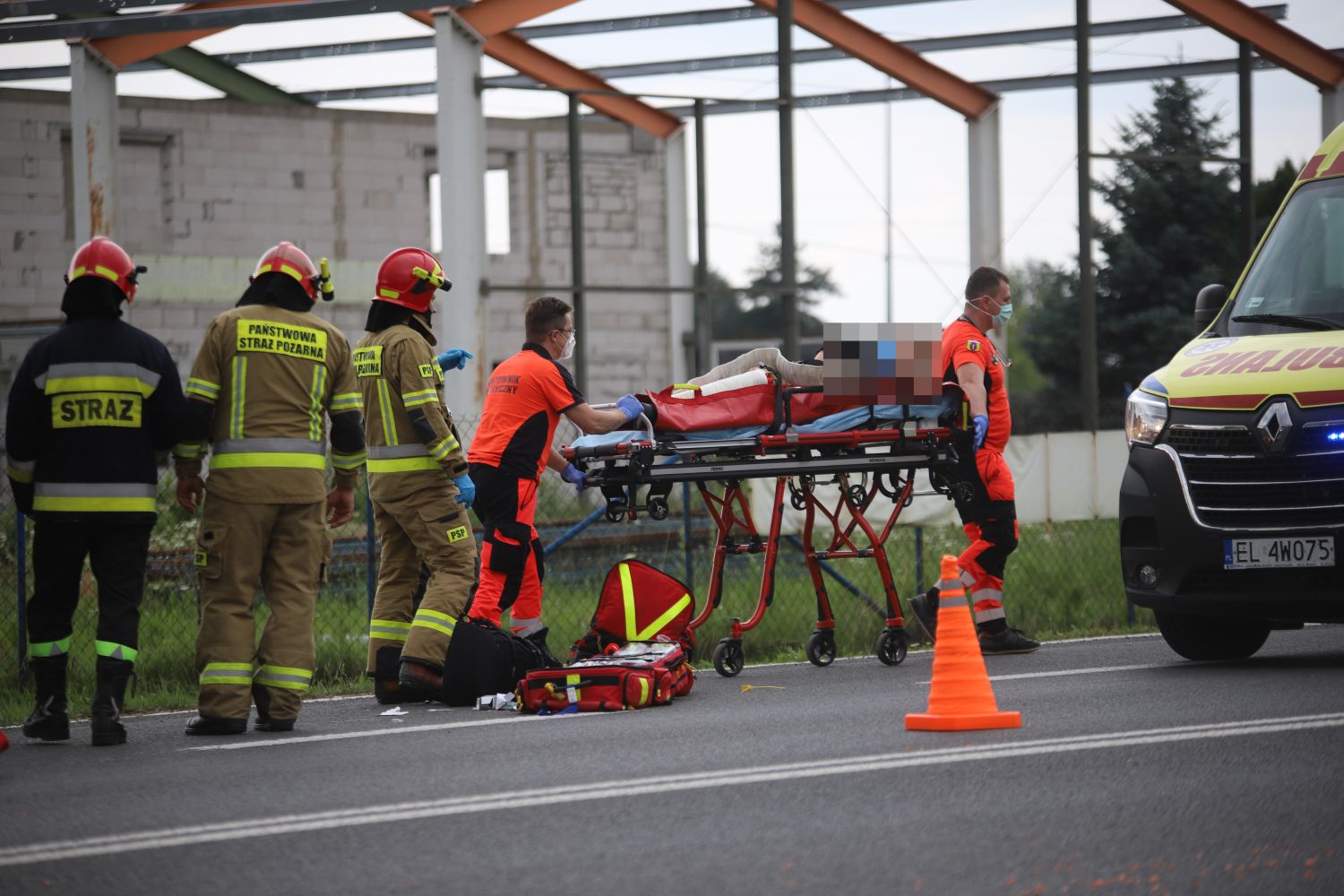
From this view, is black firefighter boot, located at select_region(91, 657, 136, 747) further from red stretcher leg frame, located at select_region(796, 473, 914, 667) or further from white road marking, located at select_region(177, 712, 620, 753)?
red stretcher leg frame, located at select_region(796, 473, 914, 667)

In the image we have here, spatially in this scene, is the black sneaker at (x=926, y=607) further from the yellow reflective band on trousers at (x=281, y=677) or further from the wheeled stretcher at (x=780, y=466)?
the yellow reflective band on trousers at (x=281, y=677)

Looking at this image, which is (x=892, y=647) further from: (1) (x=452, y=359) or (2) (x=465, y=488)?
(1) (x=452, y=359)

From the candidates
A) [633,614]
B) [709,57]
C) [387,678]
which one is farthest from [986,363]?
[709,57]

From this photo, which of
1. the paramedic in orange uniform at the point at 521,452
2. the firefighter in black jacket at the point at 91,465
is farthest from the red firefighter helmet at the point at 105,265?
the paramedic in orange uniform at the point at 521,452

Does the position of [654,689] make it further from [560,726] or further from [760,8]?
[760,8]

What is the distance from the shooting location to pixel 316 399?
26.1 feet

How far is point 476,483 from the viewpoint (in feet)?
29.1

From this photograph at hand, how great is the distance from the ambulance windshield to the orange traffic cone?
298 centimetres

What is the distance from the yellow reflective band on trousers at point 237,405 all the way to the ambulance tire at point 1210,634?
15.8 ft

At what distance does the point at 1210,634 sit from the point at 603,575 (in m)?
5.23

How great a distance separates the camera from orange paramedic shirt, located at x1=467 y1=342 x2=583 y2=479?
29.0 ft

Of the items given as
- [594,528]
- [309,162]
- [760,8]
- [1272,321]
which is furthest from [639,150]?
[1272,321]

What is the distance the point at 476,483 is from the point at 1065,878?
476 centimetres

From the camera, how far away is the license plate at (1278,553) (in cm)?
828
